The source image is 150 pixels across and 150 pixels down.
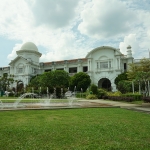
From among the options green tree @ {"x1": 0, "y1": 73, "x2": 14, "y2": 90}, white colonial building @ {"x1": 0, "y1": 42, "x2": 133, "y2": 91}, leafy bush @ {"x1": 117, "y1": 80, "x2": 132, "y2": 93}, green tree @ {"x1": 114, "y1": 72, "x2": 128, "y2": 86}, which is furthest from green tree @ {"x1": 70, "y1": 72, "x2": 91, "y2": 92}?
green tree @ {"x1": 0, "y1": 73, "x2": 14, "y2": 90}

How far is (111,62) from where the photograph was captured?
4941 centimetres

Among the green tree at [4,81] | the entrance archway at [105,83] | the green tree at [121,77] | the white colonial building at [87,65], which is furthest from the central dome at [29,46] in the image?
the green tree at [121,77]

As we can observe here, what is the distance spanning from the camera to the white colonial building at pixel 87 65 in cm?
4888

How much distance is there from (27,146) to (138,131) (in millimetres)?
3390

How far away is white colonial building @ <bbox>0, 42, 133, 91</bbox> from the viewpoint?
4888cm

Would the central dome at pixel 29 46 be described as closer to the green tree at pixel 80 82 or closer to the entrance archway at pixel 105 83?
the green tree at pixel 80 82

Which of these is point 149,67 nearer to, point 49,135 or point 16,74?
point 49,135

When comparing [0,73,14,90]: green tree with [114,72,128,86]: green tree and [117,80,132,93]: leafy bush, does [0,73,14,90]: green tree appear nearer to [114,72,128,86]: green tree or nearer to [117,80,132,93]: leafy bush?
[114,72,128,86]: green tree

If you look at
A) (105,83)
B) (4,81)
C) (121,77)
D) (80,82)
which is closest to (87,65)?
(105,83)

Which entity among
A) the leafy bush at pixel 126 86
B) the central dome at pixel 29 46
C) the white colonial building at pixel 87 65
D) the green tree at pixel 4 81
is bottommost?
the leafy bush at pixel 126 86

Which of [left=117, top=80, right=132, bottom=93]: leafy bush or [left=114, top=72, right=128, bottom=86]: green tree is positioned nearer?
[left=117, top=80, right=132, bottom=93]: leafy bush

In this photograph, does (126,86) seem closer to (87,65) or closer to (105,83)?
(105,83)

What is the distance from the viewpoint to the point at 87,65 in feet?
178

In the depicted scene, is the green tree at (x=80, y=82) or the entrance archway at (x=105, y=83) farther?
the entrance archway at (x=105, y=83)
